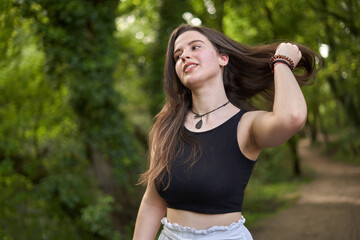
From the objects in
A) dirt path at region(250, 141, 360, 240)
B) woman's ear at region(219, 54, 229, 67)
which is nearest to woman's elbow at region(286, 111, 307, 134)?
woman's ear at region(219, 54, 229, 67)

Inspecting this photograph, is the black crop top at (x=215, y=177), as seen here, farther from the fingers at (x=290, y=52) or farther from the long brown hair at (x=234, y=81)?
the fingers at (x=290, y=52)

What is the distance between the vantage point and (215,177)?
173cm

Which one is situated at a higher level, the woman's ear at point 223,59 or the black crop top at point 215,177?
the woman's ear at point 223,59

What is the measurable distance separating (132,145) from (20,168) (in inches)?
80.4

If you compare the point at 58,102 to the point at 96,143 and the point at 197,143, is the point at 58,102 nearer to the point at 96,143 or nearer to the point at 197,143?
the point at 96,143

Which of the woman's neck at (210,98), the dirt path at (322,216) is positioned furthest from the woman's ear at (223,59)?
the dirt path at (322,216)

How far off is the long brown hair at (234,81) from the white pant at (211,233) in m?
0.30

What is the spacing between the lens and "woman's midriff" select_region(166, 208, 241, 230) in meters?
1.77

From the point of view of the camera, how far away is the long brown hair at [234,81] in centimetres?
201

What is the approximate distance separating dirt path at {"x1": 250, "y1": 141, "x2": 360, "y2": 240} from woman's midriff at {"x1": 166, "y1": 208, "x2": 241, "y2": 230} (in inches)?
214

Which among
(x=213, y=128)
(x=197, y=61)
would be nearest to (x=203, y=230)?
(x=213, y=128)

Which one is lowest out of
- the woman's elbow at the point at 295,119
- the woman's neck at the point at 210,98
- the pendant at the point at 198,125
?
the woman's elbow at the point at 295,119

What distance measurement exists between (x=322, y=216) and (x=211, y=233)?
7892 mm

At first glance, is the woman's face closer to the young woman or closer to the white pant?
the young woman
